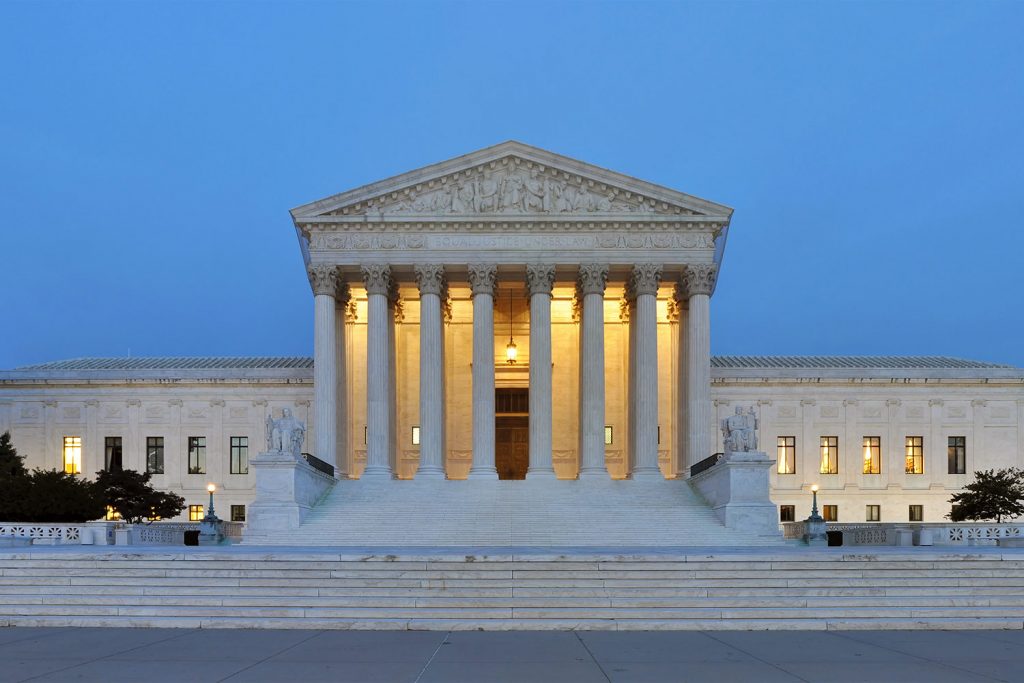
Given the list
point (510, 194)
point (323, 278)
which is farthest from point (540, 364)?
point (323, 278)

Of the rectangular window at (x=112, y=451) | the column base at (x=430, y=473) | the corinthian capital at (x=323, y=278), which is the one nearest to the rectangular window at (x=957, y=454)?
the column base at (x=430, y=473)

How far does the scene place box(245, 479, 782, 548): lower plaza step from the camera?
122 feet

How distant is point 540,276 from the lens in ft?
159

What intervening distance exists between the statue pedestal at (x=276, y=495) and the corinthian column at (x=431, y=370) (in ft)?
31.3

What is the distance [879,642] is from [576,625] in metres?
6.16

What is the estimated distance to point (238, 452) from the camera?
5919 cm

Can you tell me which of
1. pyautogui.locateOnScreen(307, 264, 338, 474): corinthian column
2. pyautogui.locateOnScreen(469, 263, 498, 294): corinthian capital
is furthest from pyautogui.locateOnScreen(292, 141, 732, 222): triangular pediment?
pyautogui.locateOnScreen(307, 264, 338, 474): corinthian column

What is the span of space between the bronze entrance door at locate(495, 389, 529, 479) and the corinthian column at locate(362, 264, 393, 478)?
34.1 ft

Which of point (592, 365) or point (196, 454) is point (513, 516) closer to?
point (592, 365)

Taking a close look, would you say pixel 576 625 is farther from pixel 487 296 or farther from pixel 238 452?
pixel 238 452

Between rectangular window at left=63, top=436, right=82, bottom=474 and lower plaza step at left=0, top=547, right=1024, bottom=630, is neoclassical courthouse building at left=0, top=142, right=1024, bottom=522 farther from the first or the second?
lower plaza step at left=0, top=547, right=1024, bottom=630

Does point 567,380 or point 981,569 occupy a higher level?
point 567,380

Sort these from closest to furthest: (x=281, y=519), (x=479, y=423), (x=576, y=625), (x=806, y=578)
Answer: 1. (x=576, y=625)
2. (x=806, y=578)
3. (x=281, y=519)
4. (x=479, y=423)

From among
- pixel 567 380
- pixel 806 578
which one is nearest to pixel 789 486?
pixel 567 380
